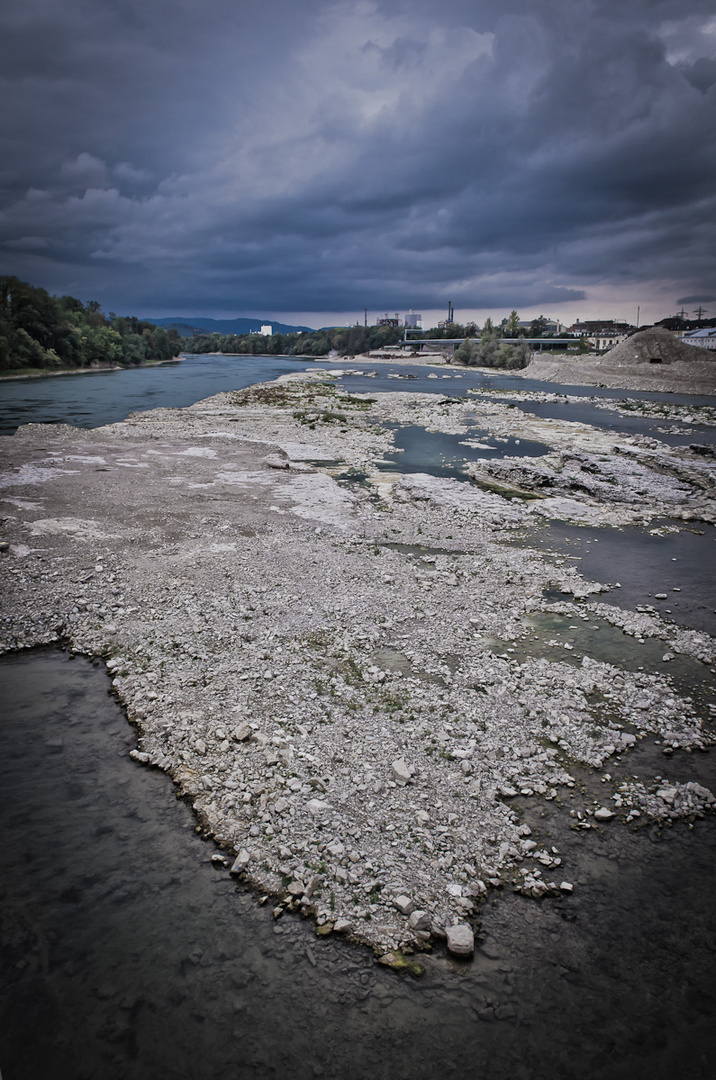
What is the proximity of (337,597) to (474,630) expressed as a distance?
141 inches

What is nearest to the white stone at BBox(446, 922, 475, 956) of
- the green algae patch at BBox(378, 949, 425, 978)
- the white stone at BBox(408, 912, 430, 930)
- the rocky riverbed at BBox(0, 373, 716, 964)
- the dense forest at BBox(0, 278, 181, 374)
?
the rocky riverbed at BBox(0, 373, 716, 964)

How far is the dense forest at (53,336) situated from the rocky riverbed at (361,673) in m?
87.2

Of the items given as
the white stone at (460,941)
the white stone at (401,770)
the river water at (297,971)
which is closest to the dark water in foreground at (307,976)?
the river water at (297,971)

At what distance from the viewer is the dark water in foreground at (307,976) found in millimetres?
4941

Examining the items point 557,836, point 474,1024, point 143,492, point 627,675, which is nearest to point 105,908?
point 474,1024

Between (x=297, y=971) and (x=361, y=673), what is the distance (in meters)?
5.15

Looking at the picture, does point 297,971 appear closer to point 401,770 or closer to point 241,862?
point 241,862

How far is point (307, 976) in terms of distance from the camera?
18.2ft

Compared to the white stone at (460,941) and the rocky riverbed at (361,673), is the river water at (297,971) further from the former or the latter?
the rocky riverbed at (361,673)

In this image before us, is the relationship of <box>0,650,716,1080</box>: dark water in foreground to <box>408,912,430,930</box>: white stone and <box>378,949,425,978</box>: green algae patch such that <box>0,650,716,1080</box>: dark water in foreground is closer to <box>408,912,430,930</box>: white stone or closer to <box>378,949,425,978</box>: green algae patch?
<box>378,949,425,978</box>: green algae patch

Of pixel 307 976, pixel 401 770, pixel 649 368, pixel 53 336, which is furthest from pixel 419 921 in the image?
pixel 53 336

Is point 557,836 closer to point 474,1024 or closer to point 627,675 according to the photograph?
point 474,1024

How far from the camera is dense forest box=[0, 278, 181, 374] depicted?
3602 inches

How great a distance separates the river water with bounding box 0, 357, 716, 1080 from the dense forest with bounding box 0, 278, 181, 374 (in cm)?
10191
